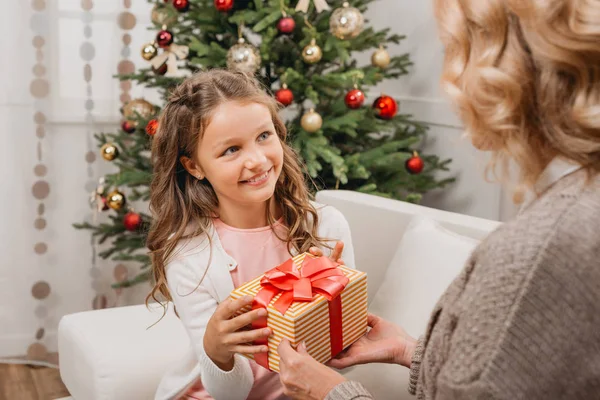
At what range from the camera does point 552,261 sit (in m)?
0.72

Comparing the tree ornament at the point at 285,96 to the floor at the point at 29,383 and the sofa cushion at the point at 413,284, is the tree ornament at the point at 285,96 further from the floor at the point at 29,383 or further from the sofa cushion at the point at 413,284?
the floor at the point at 29,383

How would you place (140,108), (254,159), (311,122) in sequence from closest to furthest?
(254,159)
(311,122)
(140,108)

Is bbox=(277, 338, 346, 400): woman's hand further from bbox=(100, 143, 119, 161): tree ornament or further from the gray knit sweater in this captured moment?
bbox=(100, 143, 119, 161): tree ornament

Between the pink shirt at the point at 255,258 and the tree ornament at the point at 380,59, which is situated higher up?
the tree ornament at the point at 380,59

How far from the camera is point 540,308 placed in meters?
0.73

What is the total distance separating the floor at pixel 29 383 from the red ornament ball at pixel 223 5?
1786mm

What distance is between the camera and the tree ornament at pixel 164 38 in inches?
99.0

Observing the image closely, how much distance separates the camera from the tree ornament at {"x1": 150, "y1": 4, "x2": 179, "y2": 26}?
8.71 feet

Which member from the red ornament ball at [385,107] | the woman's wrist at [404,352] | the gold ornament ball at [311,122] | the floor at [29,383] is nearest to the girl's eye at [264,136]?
the woman's wrist at [404,352]

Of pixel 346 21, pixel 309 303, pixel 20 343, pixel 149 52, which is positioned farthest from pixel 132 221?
pixel 309 303

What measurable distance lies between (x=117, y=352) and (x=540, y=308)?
4.24 ft

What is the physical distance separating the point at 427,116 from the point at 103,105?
1570mm

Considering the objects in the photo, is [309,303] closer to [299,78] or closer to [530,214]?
[530,214]

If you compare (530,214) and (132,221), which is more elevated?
(530,214)
